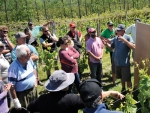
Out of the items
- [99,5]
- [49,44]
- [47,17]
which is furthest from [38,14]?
[49,44]

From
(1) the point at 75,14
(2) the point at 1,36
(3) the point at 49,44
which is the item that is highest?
(2) the point at 1,36

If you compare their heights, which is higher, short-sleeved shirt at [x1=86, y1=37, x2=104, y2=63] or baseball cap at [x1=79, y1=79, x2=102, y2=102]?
baseball cap at [x1=79, y1=79, x2=102, y2=102]

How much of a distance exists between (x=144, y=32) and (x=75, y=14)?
42790mm

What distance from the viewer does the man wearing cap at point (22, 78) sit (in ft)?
11.5

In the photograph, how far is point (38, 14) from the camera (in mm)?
42750

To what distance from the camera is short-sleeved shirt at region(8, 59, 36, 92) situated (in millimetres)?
3473

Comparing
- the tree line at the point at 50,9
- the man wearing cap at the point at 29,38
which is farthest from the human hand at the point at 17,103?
the tree line at the point at 50,9

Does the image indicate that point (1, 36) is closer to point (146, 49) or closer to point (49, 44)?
point (49, 44)

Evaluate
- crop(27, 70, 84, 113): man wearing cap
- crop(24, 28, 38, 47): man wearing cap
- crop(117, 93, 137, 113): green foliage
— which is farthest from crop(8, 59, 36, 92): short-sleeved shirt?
crop(24, 28, 38, 47): man wearing cap

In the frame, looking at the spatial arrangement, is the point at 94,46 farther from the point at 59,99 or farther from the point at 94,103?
the point at 94,103

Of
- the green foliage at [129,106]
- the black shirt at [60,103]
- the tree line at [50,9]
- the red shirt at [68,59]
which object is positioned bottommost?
the tree line at [50,9]

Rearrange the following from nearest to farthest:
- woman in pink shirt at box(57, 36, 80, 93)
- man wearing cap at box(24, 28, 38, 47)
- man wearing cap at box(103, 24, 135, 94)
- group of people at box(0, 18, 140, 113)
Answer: group of people at box(0, 18, 140, 113) < man wearing cap at box(103, 24, 135, 94) < woman in pink shirt at box(57, 36, 80, 93) < man wearing cap at box(24, 28, 38, 47)

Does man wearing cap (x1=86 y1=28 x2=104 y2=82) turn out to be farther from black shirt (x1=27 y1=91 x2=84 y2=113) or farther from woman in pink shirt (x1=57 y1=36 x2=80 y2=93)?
black shirt (x1=27 y1=91 x2=84 y2=113)

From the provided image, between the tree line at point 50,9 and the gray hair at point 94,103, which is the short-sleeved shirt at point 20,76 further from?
the tree line at point 50,9
